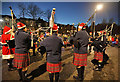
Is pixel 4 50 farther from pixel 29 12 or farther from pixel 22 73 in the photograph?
pixel 29 12

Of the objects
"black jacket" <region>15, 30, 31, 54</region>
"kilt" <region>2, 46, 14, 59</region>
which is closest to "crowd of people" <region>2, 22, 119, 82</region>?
"black jacket" <region>15, 30, 31, 54</region>

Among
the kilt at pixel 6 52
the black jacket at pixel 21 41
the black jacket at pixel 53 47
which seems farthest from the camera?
the kilt at pixel 6 52

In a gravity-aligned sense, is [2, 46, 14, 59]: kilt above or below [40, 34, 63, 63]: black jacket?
below

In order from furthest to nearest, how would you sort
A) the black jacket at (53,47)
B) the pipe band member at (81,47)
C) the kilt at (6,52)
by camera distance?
the kilt at (6,52) → the pipe band member at (81,47) → the black jacket at (53,47)

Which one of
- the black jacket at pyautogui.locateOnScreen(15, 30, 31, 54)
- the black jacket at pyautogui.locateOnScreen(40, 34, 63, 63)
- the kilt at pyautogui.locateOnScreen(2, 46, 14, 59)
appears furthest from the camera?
the kilt at pyautogui.locateOnScreen(2, 46, 14, 59)

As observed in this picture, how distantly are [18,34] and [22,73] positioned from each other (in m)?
1.57

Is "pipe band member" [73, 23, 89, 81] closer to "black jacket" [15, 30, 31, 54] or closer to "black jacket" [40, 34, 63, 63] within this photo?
"black jacket" [40, 34, 63, 63]

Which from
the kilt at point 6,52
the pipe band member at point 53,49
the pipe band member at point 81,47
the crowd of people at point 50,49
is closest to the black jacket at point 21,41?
the crowd of people at point 50,49

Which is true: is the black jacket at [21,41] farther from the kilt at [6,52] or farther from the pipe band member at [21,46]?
the kilt at [6,52]

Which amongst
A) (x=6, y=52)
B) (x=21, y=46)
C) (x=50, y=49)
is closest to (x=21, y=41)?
(x=21, y=46)

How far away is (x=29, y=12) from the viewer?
2262 centimetres

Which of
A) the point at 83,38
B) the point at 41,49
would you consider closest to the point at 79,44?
the point at 83,38

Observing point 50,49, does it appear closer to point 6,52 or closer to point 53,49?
point 53,49

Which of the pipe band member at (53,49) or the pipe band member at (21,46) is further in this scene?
the pipe band member at (21,46)
